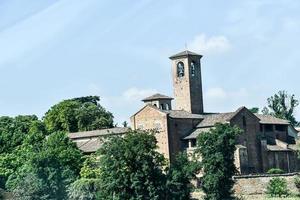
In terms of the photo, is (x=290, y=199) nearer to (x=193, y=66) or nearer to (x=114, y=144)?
(x=114, y=144)

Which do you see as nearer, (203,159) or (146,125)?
(203,159)

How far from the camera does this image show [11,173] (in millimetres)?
71562

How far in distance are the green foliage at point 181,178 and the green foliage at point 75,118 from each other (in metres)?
41.3

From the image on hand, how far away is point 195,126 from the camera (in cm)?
7575

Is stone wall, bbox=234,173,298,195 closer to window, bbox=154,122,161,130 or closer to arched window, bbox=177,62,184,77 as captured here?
window, bbox=154,122,161,130

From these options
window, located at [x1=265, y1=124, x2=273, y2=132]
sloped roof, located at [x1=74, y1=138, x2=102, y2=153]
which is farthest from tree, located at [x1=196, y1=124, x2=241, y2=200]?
window, located at [x1=265, y1=124, x2=273, y2=132]

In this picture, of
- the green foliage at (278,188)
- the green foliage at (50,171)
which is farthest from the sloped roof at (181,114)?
the green foliage at (278,188)

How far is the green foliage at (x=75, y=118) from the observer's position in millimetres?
97812

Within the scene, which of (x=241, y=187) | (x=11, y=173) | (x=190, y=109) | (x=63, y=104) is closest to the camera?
(x=241, y=187)

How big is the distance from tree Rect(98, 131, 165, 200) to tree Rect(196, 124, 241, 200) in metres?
4.67

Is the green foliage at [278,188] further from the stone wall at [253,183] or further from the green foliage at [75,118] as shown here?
the green foliage at [75,118]

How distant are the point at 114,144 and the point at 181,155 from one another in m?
7.23

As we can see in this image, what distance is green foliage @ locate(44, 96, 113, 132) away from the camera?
9781 centimetres

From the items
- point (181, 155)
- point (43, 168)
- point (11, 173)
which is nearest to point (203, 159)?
point (181, 155)
